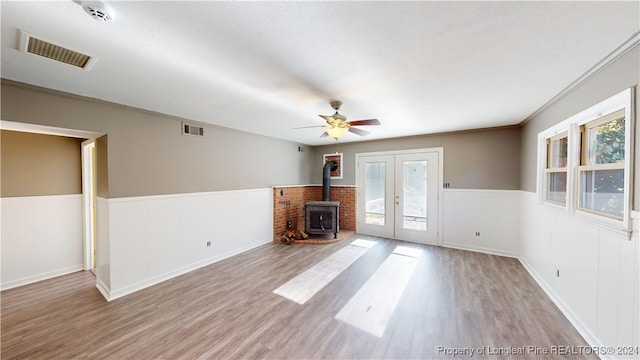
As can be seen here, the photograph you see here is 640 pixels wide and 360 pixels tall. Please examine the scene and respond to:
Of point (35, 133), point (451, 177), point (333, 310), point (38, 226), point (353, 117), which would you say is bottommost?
point (333, 310)

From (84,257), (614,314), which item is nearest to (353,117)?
(614,314)

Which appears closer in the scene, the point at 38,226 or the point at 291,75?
the point at 291,75

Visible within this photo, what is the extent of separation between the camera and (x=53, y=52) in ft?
5.71

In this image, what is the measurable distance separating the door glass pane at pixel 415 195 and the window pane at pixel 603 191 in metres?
2.83

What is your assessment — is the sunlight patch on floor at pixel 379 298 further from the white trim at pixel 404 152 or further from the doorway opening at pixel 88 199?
the doorway opening at pixel 88 199

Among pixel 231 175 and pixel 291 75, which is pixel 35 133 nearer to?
pixel 231 175

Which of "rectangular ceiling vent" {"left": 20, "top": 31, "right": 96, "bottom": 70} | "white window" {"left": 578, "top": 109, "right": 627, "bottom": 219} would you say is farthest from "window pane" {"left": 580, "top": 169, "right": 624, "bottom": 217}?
"rectangular ceiling vent" {"left": 20, "top": 31, "right": 96, "bottom": 70}

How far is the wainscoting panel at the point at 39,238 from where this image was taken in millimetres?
3115

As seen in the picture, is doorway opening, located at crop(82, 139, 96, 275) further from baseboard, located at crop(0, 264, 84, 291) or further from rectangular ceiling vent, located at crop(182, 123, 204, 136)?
rectangular ceiling vent, located at crop(182, 123, 204, 136)

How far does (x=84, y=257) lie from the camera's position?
3715mm

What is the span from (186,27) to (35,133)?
12.4 feet

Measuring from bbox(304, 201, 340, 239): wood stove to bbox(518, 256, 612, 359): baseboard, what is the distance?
11.4 feet

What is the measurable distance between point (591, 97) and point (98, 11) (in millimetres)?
3904

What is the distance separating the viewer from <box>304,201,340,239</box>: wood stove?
5418mm
